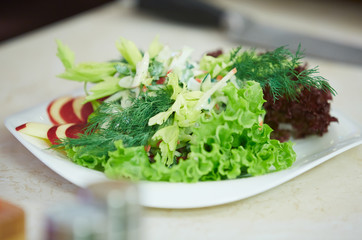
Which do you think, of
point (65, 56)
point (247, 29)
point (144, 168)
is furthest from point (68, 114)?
point (247, 29)

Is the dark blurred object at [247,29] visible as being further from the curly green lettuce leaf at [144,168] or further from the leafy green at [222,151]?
the curly green lettuce leaf at [144,168]

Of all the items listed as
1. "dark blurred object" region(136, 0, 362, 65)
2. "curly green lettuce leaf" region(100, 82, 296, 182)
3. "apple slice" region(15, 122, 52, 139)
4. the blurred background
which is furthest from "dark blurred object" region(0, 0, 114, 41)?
"curly green lettuce leaf" region(100, 82, 296, 182)

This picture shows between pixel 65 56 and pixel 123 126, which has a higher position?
pixel 65 56

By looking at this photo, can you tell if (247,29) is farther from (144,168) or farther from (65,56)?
(144,168)

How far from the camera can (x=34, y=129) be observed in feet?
4.89

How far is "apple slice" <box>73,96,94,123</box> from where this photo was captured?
5.53 feet

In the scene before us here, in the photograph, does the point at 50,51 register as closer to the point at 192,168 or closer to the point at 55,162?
the point at 55,162

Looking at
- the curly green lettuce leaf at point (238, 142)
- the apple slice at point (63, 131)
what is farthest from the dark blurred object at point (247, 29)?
the apple slice at point (63, 131)

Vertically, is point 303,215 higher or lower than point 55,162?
lower

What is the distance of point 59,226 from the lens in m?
0.79

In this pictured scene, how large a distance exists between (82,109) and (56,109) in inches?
3.4

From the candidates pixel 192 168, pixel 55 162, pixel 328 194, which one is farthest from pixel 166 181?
pixel 328 194

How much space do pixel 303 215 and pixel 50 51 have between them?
5.87 feet

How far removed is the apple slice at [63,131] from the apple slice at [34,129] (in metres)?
0.02
